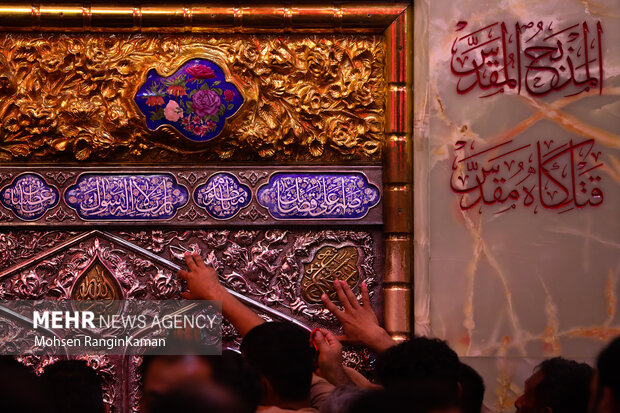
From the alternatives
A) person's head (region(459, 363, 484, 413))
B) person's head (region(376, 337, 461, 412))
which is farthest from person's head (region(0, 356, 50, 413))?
person's head (region(459, 363, 484, 413))

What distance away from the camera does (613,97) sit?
335cm

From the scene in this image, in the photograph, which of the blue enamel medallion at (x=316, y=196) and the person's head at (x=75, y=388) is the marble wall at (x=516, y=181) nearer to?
the blue enamel medallion at (x=316, y=196)

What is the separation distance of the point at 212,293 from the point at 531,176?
157 cm

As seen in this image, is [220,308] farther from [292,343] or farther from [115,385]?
[292,343]

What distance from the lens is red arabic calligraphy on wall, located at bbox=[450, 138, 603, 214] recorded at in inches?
130

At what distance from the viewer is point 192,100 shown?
337 centimetres

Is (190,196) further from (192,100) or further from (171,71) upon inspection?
(171,71)

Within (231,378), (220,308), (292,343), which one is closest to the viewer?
(231,378)

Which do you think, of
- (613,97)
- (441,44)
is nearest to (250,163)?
(441,44)

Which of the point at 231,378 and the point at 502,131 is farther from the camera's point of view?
the point at 502,131

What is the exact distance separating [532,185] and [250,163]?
1.33 metres

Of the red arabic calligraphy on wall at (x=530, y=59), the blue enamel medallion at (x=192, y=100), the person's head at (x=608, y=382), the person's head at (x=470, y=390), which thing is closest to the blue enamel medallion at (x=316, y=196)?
the blue enamel medallion at (x=192, y=100)

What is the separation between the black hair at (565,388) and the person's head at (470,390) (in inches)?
6.4

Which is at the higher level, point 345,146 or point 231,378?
point 345,146
